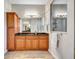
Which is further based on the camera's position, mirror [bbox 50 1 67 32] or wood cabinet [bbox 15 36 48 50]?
wood cabinet [bbox 15 36 48 50]

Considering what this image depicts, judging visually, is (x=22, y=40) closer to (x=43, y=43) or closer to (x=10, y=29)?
(x=10, y=29)

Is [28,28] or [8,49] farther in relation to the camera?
[28,28]

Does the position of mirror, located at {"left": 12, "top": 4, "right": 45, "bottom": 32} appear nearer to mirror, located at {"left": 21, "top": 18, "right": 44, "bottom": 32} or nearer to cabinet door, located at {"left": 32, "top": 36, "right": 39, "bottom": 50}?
mirror, located at {"left": 21, "top": 18, "right": 44, "bottom": 32}

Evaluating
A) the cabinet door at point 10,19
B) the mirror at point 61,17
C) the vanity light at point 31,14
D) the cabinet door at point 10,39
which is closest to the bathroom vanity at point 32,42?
the cabinet door at point 10,39

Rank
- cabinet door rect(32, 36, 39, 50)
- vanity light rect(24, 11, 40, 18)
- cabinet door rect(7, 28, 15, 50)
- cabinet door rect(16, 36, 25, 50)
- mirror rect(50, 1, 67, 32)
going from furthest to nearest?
vanity light rect(24, 11, 40, 18) → cabinet door rect(32, 36, 39, 50) → cabinet door rect(16, 36, 25, 50) → cabinet door rect(7, 28, 15, 50) → mirror rect(50, 1, 67, 32)

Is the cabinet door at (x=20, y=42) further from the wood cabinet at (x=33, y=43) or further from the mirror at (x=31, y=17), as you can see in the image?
the mirror at (x=31, y=17)

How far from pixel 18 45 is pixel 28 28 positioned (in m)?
1.40

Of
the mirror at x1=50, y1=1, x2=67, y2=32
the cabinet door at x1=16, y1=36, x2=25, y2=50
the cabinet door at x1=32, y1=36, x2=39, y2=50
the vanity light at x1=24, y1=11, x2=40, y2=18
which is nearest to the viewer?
the mirror at x1=50, y1=1, x2=67, y2=32

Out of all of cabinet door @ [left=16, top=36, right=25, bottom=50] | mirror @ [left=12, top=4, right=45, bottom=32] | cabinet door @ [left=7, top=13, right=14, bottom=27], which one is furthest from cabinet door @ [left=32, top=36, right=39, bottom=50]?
cabinet door @ [left=7, top=13, right=14, bottom=27]

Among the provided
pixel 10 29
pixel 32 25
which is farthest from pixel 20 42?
pixel 32 25

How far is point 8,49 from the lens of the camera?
7102mm

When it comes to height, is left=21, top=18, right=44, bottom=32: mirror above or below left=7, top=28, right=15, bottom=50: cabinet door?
above

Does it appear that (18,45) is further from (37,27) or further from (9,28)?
(37,27)
